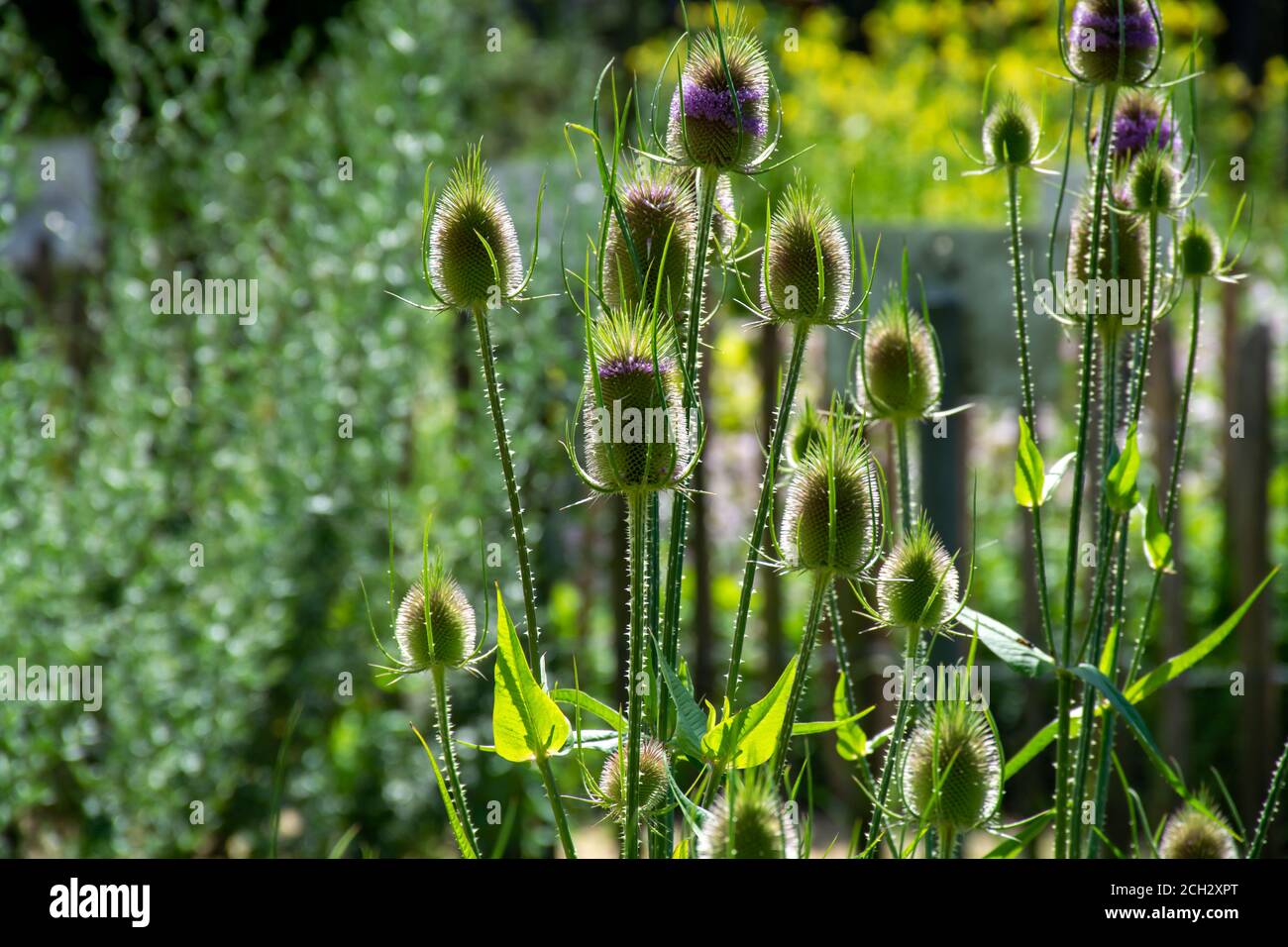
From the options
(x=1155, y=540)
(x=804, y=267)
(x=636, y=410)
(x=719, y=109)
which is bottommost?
(x=1155, y=540)

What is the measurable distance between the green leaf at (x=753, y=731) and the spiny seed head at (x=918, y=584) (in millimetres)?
127

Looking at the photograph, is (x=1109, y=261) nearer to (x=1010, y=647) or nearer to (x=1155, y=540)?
(x=1155, y=540)

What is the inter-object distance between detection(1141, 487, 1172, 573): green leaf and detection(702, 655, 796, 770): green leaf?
401mm

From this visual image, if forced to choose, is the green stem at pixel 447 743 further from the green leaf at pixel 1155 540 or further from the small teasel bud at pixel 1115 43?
the small teasel bud at pixel 1115 43

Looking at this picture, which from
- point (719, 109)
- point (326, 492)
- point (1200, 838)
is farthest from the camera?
point (326, 492)

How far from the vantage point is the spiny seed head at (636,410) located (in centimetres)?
85

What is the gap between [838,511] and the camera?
92 cm

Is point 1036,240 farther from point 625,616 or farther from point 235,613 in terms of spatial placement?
point 235,613

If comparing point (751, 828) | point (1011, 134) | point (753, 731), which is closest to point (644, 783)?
point (753, 731)

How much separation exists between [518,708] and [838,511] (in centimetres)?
25

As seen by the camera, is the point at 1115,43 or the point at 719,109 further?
the point at 1115,43

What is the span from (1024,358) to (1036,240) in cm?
253

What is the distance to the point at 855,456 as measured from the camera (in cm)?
94
